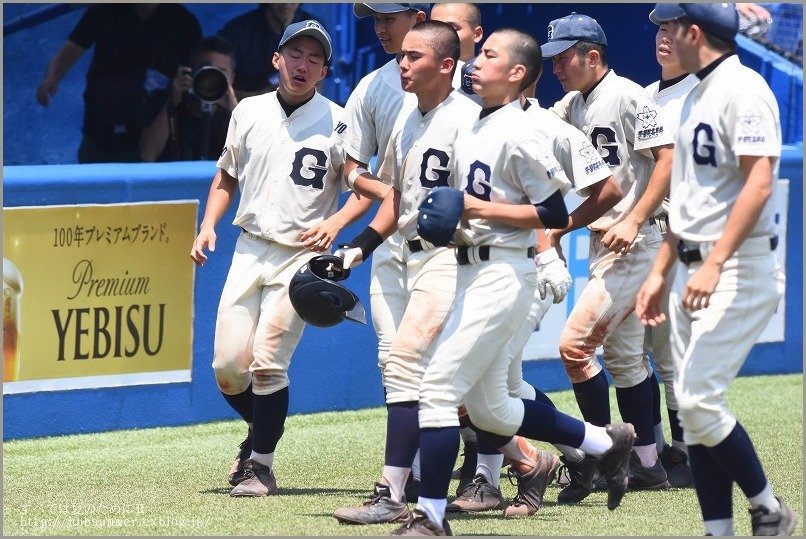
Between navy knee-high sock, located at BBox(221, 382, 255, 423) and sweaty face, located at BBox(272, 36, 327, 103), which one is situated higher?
sweaty face, located at BBox(272, 36, 327, 103)

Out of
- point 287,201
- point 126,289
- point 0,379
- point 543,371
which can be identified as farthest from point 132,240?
point 543,371

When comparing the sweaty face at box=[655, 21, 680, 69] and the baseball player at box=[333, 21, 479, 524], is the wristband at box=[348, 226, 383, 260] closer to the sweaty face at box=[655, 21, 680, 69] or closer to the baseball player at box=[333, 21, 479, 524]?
the baseball player at box=[333, 21, 479, 524]

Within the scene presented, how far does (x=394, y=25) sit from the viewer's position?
5996mm

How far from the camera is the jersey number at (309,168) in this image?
6.02 metres

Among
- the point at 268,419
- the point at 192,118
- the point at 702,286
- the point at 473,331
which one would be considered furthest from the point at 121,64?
the point at 702,286

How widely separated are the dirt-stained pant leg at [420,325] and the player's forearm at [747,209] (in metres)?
1.17

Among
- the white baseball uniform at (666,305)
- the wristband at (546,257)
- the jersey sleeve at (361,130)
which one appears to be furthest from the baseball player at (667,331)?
the jersey sleeve at (361,130)

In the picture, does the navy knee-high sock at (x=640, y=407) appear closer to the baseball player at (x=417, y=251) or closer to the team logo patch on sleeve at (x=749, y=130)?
the baseball player at (x=417, y=251)

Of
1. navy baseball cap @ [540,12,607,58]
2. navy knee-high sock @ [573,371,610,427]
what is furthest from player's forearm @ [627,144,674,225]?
navy knee-high sock @ [573,371,610,427]

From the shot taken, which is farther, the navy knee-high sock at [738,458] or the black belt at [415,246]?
the black belt at [415,246]

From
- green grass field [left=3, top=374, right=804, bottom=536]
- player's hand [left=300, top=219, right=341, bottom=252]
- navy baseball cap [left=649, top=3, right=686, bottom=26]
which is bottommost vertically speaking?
green grass field [left=3, top=374, right=804, bottom=536]

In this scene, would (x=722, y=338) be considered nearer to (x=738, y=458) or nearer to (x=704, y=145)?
(x=738, y=458)

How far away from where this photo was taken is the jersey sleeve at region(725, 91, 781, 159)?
4355 mm

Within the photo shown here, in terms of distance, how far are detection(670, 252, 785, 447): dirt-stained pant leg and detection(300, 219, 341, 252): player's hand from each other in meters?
1.80
